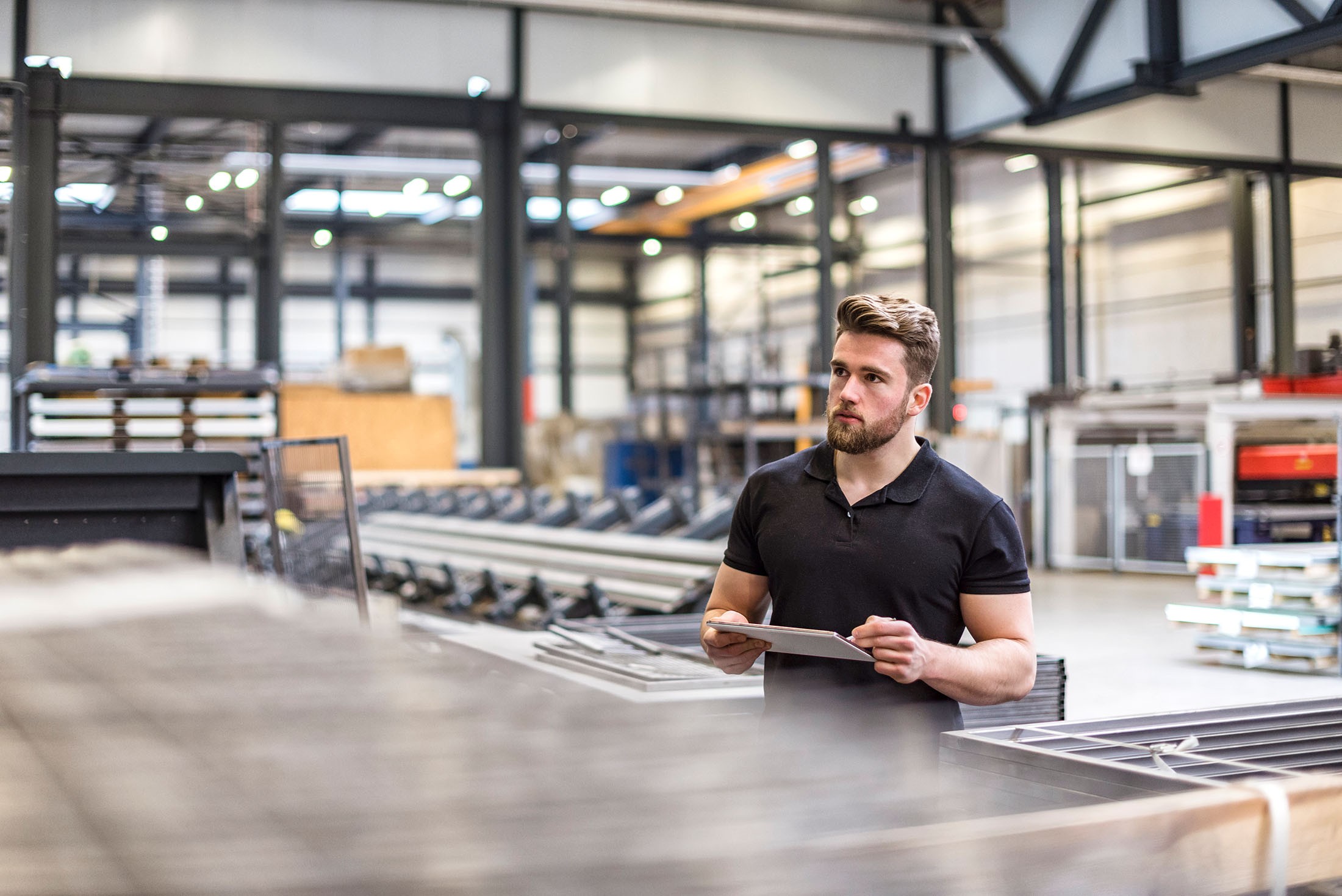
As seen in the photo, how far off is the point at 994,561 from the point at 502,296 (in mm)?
8985

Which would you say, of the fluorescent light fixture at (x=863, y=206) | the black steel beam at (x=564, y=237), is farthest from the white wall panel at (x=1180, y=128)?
the fluorescent light fixture at (x=863, y=206)

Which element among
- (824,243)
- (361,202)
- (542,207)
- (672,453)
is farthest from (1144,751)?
(361,202)

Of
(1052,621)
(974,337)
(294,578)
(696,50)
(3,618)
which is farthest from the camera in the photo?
(974,337)

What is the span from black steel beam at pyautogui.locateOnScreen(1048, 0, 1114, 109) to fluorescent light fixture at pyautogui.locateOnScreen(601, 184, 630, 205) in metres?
9.44

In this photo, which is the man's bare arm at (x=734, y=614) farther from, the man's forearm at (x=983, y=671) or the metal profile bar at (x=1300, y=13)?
the metal profile bar at (x=1300, y=13)

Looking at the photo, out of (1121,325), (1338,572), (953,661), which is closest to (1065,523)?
(1121,325)

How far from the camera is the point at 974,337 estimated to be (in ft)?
62.2

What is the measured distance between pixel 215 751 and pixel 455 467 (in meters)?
9.84

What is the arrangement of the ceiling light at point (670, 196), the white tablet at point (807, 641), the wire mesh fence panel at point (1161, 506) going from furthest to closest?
1. the ceiling light at point (670, 196)
2. the wire mesh fence panel at point (1161, 506)
3. the white tablet at point (807, 641)

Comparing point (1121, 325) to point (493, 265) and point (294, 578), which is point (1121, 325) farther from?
point (294, 578)

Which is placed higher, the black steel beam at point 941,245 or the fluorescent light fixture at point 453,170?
the fluorescent light fixture at point 453,170

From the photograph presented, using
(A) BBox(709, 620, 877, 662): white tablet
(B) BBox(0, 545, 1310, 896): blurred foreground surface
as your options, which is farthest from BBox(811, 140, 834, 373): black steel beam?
(B) BBox(0, 545, 1310, 896): blurred foreground surface

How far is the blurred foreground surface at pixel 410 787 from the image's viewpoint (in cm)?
30

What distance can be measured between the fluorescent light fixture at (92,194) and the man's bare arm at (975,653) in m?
11.0
